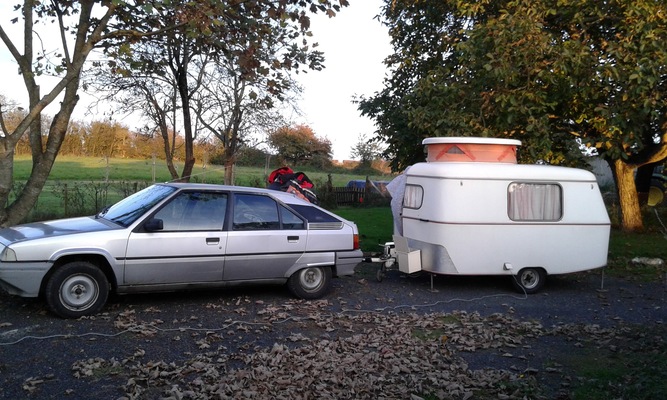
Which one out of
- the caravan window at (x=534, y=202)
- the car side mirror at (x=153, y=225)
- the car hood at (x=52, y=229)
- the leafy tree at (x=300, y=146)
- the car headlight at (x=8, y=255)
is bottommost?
the car headlight at (x=8, y=255)

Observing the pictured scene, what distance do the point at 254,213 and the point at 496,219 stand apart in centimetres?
414

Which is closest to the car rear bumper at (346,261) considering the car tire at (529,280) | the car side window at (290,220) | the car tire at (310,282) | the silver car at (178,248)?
the silver car at (178,248)

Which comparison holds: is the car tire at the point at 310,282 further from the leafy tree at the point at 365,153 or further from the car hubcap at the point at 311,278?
the leafy tree at the point at 365,153

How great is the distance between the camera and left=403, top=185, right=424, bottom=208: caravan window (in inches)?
424

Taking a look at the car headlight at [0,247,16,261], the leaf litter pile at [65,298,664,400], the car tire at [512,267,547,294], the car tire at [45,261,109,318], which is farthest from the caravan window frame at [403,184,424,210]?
the car headlight at [0,247,16,261]

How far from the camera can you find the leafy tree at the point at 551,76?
12.1m

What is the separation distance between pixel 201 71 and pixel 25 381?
38.2ft

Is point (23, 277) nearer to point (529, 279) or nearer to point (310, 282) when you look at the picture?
point (310, 282)

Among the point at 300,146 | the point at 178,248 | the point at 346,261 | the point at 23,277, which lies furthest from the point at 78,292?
the point at 300,146

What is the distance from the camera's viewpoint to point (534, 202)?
1058 cm

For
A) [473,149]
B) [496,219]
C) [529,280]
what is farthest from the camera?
[473,149]

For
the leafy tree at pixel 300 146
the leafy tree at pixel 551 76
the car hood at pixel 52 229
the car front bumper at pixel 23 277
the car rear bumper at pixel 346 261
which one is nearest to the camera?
the car front bumper at pixel 23 277

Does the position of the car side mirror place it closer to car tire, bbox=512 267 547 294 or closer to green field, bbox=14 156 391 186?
car tire, bbox=512 267 547 294

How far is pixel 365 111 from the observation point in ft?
64.5
